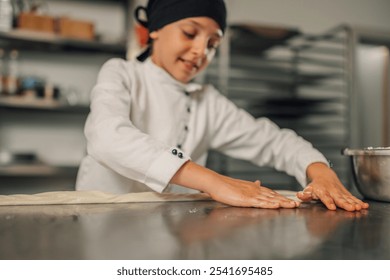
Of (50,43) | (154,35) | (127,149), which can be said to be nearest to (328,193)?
(127,149)

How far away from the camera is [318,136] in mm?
3066

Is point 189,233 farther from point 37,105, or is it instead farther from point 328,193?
point 37,105

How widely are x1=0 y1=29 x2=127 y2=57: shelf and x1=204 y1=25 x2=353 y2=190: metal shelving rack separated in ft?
2.23

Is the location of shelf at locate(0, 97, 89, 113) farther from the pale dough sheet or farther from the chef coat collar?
the pale dough sheet

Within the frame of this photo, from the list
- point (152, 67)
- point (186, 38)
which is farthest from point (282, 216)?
point (152, 67)

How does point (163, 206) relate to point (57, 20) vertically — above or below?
below

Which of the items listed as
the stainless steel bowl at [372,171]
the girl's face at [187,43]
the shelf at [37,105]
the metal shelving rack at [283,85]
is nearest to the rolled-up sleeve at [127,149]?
the girl's face at [187,43]

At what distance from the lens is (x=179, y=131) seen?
1366mm

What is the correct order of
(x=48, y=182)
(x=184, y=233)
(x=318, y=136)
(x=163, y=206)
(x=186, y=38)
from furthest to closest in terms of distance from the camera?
(x=318, y=136) → (x=48, y=182) → (x=186, y=38) → (x=163, y=206) → (x=184, y=233)

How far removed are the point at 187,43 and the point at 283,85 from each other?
6.41 feet

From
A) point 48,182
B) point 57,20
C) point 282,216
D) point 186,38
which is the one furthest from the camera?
point 48,182

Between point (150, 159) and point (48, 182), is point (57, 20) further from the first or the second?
point (150, 159)

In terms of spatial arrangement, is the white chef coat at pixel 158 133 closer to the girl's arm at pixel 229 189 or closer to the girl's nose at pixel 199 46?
the girl's arm at pixel 229 189

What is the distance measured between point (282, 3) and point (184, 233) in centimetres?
310
